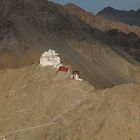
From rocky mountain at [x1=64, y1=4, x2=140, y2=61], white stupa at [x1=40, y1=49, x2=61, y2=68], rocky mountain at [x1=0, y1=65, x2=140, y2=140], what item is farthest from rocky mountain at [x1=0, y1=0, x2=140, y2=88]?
rocky mountain at [x1=0, y1=65, x2=140, y2=140]

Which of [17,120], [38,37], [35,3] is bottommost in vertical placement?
[17,120]

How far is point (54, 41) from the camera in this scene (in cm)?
12762

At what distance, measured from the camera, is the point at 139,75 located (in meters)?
133

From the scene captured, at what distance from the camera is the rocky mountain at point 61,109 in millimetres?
35344

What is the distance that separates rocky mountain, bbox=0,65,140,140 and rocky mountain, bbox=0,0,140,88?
6574cm

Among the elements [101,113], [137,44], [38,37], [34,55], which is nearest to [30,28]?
[38,37]

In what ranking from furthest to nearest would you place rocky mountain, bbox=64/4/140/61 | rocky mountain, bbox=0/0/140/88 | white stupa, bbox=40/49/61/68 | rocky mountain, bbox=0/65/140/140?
rocky mountain, bbox=64/4/140/61
rocky mountain, bbox=0/0/140/88
white stupa, bbox=40/49/61/68
rocky mountain, bbox=0/65/140/140

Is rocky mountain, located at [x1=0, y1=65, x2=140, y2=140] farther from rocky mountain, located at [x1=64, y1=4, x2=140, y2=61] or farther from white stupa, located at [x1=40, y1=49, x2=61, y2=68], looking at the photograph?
rocky mountain, located at [x1=64, y1=4, x2=140, y2=61]

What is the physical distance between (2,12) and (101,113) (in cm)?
9684

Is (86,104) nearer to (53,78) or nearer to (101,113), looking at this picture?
(101,113)

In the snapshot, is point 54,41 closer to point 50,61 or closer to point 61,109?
point 50,61

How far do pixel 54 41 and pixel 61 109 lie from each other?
280ft

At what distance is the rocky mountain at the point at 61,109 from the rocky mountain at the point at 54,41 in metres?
65.7

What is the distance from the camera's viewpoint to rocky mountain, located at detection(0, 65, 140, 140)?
35344 millimetres
